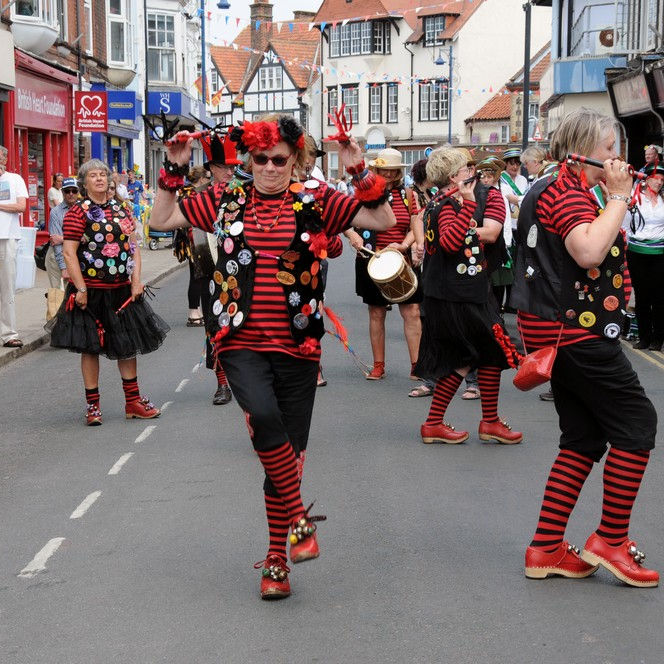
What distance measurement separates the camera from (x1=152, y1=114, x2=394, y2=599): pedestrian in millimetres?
4641

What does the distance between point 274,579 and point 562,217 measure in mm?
1808

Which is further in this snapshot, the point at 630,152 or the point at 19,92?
the point at 630,152

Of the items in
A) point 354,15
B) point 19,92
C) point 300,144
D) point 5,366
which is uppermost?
point 354,15

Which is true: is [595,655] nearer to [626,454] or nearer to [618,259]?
[626,454]

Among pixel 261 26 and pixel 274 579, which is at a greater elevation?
pixel 261 26

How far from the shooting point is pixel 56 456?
7.65 meters

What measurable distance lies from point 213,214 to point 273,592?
59.6 inches

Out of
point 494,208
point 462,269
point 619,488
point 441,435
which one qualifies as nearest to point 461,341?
point 462,269

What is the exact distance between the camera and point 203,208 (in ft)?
15.8

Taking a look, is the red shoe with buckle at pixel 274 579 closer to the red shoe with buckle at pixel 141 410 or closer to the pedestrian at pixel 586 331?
the pedestrian at pixel 586 331

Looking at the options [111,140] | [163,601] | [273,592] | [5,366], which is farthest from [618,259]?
[111,140]

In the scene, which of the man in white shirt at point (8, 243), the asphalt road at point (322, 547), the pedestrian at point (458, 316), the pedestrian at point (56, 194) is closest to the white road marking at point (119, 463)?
the asphalt road at point (322, 547)

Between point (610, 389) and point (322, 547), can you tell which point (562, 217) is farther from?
point (322, 547)

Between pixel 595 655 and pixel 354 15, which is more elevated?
pixel 354 15
